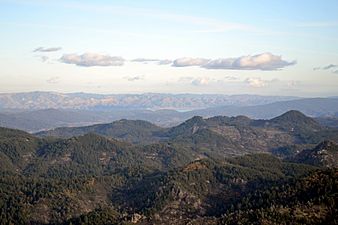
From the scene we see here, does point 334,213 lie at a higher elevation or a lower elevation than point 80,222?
higher

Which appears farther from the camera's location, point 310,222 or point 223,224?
point 223,224

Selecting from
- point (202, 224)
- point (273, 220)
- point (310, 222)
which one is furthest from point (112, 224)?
point (310, 222)

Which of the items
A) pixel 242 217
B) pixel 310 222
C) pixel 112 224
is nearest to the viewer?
pixel 310 222

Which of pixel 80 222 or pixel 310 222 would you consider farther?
pixel 80 222

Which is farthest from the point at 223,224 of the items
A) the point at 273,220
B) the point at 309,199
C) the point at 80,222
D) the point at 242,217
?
the point at 80,222

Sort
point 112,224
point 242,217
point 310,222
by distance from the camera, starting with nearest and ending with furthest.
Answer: point 310,222
point 242,217
point 112,224

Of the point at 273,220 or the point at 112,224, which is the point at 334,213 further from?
the point at 112,224

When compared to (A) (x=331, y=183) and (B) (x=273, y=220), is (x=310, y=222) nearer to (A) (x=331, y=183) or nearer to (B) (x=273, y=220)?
(B) (x=273, y=220)

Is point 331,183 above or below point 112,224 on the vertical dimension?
above
